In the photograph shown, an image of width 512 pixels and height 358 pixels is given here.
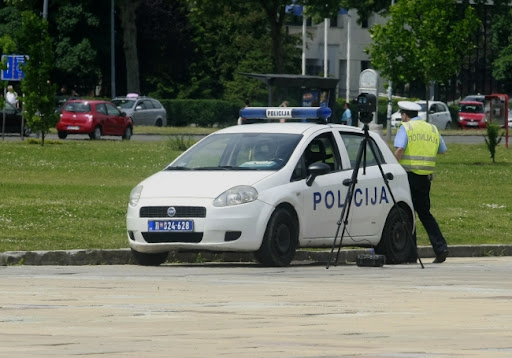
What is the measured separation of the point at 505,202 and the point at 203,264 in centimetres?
1221

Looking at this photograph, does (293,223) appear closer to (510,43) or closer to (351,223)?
(351,223)

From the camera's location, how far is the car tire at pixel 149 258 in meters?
16.5

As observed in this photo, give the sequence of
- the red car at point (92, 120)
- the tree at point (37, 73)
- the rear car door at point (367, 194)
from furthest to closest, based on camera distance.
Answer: the red car at point (92, 120)
the tree at point (37, 73)
the rear car door at point (367, 194)

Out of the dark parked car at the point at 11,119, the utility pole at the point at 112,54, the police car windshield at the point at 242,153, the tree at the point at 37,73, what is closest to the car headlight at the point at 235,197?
the police car windshield at the point at 242,153

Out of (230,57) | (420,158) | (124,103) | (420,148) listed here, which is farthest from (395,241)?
(230,57)

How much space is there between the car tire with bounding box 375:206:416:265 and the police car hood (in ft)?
6.46

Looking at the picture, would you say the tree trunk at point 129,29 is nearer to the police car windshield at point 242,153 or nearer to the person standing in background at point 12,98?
the person standing in background at point 12,98

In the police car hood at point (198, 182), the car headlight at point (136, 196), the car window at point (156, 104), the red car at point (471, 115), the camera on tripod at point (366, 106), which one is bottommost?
the red car at point (471, 115)

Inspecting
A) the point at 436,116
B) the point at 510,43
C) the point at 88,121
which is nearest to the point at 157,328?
the point at 88,121

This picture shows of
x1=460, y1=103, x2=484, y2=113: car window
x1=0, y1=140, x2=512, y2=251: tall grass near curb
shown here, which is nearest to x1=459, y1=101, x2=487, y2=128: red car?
x1=460, y1=103, x2=484, y2=113: car window

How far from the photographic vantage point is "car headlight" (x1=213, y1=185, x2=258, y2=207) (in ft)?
51.7

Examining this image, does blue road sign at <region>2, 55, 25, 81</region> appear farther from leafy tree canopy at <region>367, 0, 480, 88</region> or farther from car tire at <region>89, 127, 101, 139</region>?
leafy tree canopy at <region>367, 0, 480, 88</region>

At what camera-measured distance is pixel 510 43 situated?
114125 millimetres

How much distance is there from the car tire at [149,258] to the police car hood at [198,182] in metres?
0.69
